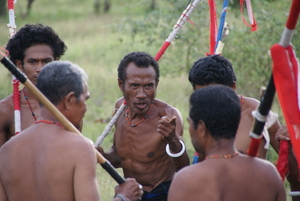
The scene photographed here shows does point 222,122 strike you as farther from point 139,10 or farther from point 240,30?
point 139,10

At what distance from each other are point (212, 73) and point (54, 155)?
1646 millimetres

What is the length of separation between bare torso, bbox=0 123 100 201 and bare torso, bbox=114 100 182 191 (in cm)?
157

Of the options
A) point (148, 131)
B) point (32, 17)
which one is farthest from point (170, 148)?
point (32, 17)

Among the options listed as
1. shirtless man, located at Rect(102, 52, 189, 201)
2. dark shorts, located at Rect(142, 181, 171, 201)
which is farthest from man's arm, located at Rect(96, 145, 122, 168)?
dark shorts, located at Rect(142, 181, 171, 201)

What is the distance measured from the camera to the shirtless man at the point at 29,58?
169 inches

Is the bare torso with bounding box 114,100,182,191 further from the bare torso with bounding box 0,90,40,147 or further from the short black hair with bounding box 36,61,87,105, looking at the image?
the short black hair with bounding box 36,61,87,105

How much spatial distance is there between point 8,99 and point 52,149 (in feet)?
5.44

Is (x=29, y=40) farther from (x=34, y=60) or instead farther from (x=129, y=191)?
(x=129, y=191)

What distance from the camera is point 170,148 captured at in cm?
416

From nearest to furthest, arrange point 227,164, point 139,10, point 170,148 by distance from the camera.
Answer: point 227,164 < point 170,148 < point 139,10

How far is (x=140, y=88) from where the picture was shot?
4480 mm

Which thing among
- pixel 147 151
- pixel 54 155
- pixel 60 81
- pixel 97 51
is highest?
pixel 60 81

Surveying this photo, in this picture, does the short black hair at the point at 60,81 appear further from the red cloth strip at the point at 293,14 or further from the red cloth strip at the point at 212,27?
the red cloth strip at the point at 212,27

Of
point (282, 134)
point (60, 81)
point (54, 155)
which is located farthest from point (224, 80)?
point (54, 155)
